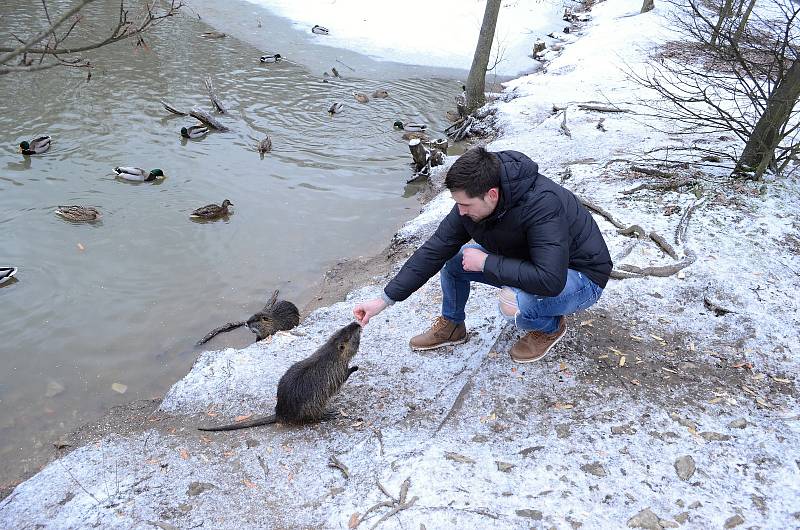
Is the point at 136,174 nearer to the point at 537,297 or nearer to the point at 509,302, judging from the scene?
the point at 509,302

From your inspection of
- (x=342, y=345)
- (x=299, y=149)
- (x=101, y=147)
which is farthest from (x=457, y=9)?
(x=342, y=345)

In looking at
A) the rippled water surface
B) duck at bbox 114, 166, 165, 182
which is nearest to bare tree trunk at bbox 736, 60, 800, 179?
the rippled water surface

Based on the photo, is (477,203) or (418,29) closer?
(477,203)

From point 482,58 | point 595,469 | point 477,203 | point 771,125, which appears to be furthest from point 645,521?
point 482,58

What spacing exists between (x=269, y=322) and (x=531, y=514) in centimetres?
341

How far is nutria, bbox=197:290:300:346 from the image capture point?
5.37 meters

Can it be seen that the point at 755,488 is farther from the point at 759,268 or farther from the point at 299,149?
the point at 299,149

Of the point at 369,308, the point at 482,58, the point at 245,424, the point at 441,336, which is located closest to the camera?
the point at 369,308

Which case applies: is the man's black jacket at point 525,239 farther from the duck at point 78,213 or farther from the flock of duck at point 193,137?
the duck at point 78,213

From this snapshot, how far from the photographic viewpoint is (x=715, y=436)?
3.24 m

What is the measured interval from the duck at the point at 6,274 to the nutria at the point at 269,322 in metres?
2.60

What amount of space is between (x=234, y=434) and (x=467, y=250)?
2.04 metres

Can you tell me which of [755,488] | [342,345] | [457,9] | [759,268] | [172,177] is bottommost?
[172,177]

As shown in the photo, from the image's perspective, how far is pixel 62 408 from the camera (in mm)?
4602
